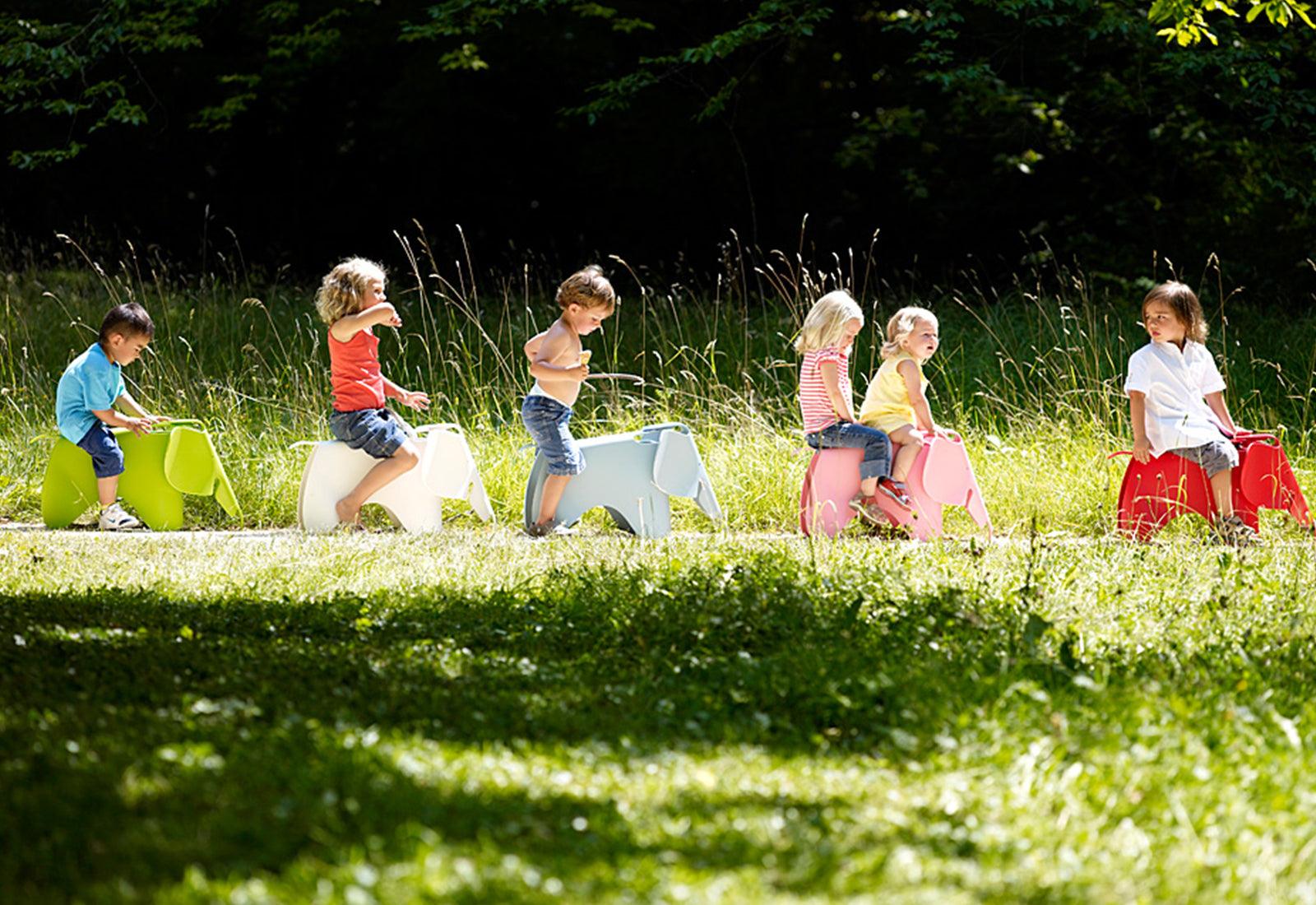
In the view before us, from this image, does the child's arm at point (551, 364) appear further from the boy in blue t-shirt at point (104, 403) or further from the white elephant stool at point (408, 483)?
the boy in blue t-shirt at point (104, 403)

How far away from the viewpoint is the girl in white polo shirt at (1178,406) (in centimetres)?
739

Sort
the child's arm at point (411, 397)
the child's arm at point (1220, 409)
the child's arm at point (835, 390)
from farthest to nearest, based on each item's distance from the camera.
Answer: the child's arm at point (411, 397) < the child's arm at point (1220, 409) < the child's arm at point (835, 390)

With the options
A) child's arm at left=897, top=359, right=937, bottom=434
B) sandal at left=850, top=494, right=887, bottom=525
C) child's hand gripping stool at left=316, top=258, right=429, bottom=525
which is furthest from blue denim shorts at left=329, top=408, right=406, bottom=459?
child's arm at left=897, top=359, right=937, bottom=434

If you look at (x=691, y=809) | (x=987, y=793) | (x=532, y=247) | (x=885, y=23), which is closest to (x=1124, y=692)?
(x=987, y=793)

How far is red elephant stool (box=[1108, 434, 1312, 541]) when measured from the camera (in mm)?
7457

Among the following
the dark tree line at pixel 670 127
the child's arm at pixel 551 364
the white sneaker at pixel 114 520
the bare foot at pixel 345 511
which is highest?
the dark tree line at pixel 670 127

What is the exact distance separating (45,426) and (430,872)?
24.8 ft

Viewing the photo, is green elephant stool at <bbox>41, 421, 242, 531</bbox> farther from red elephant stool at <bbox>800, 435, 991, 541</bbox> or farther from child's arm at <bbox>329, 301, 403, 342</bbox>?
red elephant stool at <bbox>800, 435, 991, 541</bbox>

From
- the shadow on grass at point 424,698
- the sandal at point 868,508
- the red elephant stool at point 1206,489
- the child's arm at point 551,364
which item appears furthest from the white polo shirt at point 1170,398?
the child's arm at point 551,364

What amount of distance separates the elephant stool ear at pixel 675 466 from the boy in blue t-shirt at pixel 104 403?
2.64 metres

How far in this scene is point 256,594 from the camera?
5734mm

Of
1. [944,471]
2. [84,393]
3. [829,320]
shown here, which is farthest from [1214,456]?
[84,393]

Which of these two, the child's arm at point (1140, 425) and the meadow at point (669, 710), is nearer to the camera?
the meadow at point (669, 710)

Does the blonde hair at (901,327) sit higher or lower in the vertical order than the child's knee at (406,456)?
higher
